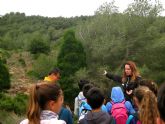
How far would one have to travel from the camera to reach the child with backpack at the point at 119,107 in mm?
5426

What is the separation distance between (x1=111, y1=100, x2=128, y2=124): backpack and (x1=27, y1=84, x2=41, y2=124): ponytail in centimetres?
231

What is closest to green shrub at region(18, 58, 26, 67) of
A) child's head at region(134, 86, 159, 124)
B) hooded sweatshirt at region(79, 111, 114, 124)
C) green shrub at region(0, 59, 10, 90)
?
green shrub at region(0, 59, 10, 90)

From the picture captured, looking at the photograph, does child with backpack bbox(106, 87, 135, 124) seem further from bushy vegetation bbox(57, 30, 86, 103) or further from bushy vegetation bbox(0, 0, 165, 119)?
bushy vegetation bbox(57, 30, 86, 103)

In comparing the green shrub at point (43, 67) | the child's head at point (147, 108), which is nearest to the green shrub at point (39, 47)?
the green shrub at point (43, 67)

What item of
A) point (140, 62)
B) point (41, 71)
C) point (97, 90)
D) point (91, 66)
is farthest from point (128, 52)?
point (97, 90)

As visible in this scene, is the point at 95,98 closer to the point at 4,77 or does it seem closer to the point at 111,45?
the point at 4,77

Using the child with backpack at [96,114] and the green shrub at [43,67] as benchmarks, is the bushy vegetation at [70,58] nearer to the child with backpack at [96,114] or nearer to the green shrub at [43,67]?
the green shrub at [43,67]

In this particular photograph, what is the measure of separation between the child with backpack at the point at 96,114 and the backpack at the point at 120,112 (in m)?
0.86

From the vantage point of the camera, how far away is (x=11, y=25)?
288ft

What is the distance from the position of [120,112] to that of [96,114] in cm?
100

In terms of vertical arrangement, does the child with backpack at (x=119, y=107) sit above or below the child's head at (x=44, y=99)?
below

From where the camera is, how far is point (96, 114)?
4.51 meters

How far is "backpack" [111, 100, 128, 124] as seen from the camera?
17.8 feet

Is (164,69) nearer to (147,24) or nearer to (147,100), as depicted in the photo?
(147,24)
